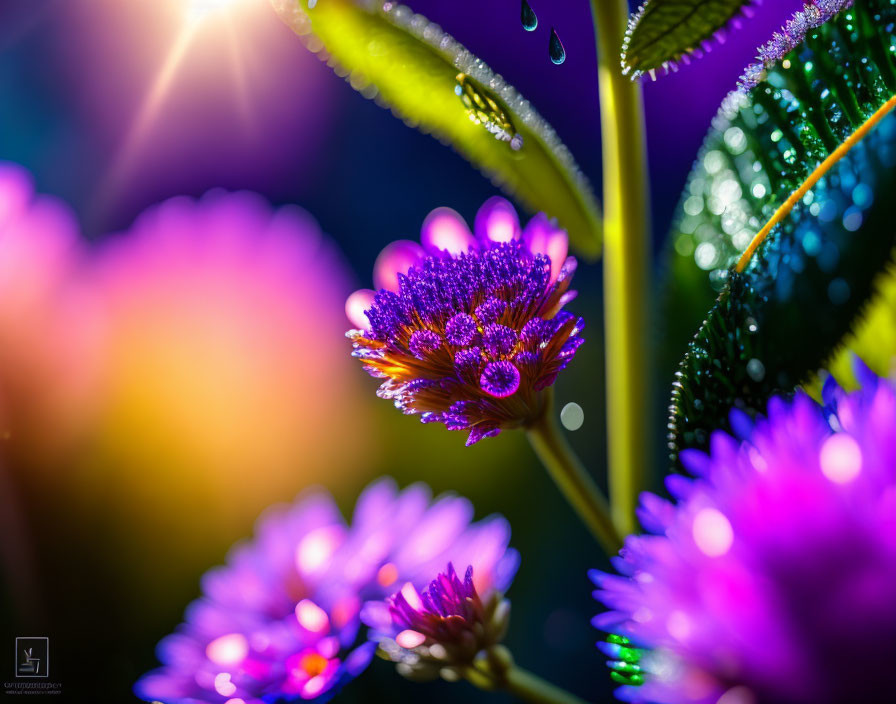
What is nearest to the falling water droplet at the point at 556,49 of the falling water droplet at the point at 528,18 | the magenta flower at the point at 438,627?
the falling water droplet at the point at 528,18

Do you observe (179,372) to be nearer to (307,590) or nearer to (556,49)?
(307,590)

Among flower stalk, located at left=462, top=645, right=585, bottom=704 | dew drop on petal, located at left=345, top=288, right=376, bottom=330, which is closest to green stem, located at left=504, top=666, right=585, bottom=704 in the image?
Answer: flower stalk, located at left=462, top=645, right=585, bottom=704

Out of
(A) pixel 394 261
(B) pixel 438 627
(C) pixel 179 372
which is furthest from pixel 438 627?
(C) pixel 179 372

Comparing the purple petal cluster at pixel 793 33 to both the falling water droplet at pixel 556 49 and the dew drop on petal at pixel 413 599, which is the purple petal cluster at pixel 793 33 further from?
the dew drop on petal at pixel 413 599

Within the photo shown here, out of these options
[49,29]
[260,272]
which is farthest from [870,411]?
[49,29]

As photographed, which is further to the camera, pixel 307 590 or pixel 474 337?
pixel 307 590

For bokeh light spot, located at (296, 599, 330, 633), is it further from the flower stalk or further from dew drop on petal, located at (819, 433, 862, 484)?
dew drop on petal, located at (819, 433, 862, 484)
